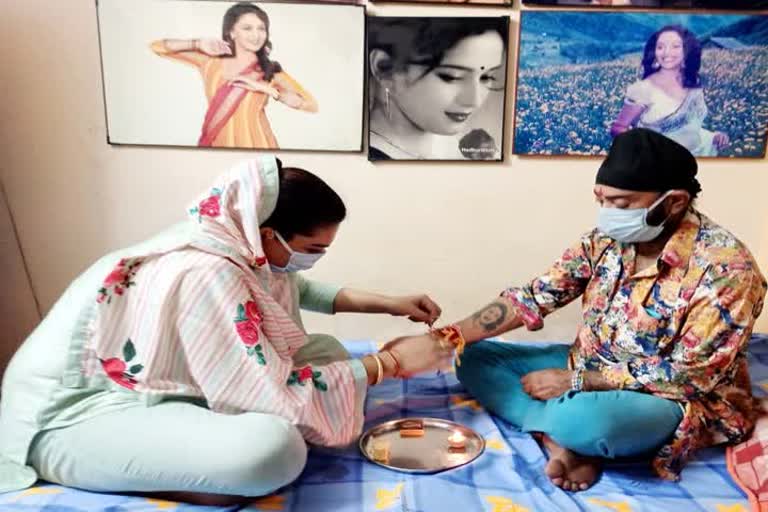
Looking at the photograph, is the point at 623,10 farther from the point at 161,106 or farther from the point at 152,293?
the point at 152,293

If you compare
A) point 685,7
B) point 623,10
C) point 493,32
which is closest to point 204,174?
point 493,32

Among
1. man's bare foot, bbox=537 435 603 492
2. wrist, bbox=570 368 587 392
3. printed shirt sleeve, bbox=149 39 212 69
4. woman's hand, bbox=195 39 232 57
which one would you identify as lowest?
man's bare foot, bbox=537 435 603 492

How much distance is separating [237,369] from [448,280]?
4.14 feet

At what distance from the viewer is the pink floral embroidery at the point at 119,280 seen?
4.26ft

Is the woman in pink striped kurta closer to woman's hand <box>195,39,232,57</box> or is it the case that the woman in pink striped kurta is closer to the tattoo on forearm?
the tattoo on forearm

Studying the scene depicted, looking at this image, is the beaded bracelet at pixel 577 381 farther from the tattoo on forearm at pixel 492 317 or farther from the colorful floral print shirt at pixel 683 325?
the tattoo on forearm at pixel 492 317

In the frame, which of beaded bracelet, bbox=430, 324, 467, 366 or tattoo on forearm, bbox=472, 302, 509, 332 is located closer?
beaded bracelet, bbox=430, 324, 467, 366

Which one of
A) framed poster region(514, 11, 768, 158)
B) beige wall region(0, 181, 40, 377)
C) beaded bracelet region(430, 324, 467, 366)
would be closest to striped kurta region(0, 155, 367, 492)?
beaded bracelet region(430, 324, 467, 366)

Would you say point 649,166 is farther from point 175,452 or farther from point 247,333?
point 175,452

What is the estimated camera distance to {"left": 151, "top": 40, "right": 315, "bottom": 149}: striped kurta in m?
2.19

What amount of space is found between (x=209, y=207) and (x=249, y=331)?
0.98 ft

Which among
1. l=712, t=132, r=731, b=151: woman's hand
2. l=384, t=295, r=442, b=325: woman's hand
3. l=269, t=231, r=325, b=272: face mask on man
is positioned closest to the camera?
l=269, t=231, r=325, b=272: face mask on man

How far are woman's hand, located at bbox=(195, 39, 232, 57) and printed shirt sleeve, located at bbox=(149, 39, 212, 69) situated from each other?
18 mm

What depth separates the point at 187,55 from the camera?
2.19m
